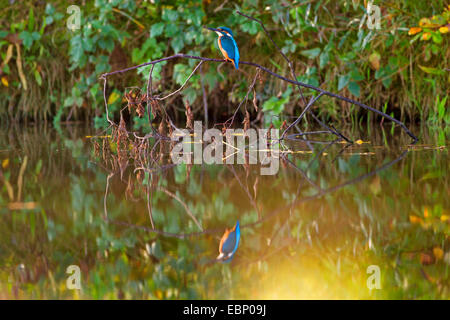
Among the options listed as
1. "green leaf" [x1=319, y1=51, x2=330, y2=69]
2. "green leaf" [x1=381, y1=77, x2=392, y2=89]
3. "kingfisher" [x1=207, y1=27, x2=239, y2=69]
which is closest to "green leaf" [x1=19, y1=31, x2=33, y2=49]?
"green leaf" [x1=319, y1=51, x2=330, y2=69]

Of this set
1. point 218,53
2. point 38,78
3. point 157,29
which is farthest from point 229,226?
point 38,78

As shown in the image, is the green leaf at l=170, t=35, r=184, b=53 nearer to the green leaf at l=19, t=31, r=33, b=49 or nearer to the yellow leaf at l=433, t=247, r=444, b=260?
the green leaf at l=19, t=31, r=33, b=49

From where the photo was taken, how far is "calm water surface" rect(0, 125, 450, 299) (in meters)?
0.89

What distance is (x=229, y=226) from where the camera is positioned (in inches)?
47.3

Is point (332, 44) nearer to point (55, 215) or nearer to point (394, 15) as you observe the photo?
point (394, 15)

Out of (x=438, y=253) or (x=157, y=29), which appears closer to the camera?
(x=438, y=253)

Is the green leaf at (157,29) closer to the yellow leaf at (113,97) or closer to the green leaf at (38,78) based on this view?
the yellow leaf at (113,97)

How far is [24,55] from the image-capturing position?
4.58 m

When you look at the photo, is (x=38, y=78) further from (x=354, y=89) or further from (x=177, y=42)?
(x=354, y=89)

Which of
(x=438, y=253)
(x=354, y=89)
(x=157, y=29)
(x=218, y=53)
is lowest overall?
(x=438, y=253)

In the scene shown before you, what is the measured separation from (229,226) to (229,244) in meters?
0.13

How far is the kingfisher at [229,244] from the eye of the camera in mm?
1005

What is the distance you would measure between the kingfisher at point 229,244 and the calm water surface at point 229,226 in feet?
0.04
